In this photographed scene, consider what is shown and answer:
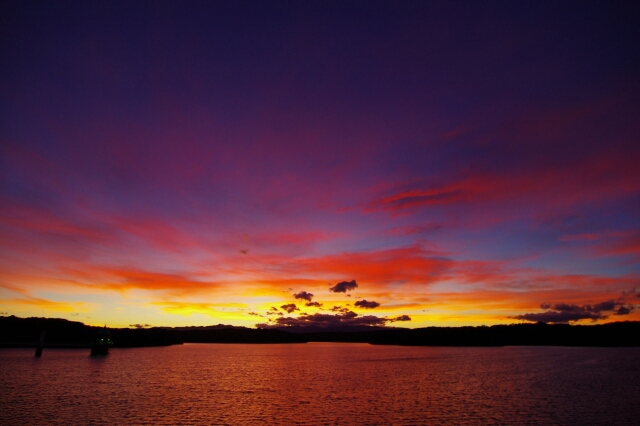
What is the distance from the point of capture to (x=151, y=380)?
288 ft

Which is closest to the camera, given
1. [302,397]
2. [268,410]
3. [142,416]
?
[142,416]

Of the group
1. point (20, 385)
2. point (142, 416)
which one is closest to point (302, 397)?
point (142, 416)

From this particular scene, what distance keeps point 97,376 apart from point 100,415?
50.5 metres

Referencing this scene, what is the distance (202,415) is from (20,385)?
43628 mm

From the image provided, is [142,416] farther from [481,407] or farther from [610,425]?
[610,425]

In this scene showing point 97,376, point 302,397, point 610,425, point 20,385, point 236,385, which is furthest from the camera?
point 97,376

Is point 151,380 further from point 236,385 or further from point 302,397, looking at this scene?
point 302,397

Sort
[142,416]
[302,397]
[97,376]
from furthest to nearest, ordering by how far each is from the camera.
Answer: [97,376] → [302,397] → [142,416]

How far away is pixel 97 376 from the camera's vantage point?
9250cm

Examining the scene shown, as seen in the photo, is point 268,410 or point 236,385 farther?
point 236,385

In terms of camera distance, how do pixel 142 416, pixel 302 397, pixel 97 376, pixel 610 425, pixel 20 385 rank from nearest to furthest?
pixel 610 425 < pixel 142 416 < pixel 302 397 < pixel 20 385 < pixel 97 376

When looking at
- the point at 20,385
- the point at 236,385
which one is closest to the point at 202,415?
the point at 236,385

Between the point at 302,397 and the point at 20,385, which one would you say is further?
the point at 20,385

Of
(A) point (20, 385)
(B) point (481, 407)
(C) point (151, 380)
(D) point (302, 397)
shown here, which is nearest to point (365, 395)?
(D) point (302, 397)
